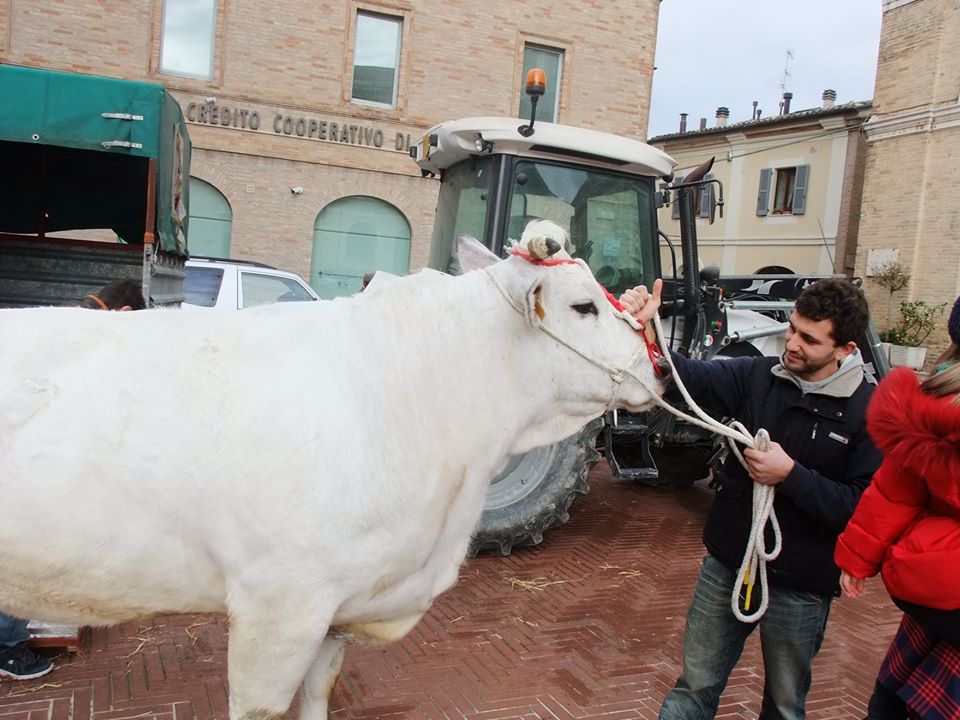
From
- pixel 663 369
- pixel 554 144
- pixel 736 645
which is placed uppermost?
pixel 554 144

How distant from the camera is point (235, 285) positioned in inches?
349

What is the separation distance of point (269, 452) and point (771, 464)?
1597mm

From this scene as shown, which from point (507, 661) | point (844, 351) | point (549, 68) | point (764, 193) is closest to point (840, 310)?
point (844, 351)

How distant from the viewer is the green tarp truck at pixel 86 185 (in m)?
4.96

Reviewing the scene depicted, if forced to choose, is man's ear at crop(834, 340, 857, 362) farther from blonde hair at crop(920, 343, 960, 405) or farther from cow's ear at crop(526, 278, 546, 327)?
A: cow's ear at crop(526, 278, 546, 327)

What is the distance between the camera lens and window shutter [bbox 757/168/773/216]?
1025 inches

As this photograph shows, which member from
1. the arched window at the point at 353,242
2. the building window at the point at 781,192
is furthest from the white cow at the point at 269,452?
the building window at the point at 781,192

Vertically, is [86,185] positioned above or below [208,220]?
below

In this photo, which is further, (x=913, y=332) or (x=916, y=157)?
(x=916, y=157)

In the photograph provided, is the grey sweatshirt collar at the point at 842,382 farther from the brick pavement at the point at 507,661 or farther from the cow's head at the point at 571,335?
the brick pavement at the point at 507,661

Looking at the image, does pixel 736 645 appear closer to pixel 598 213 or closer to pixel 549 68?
pixel 598 213

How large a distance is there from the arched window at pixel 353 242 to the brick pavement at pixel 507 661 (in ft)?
37.8

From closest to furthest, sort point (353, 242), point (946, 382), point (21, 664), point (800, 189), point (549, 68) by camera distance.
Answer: point (946, 382), point (21, 664), point (353, 242), point (549, 68), point (800, 189)

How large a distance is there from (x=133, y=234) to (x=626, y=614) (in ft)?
19.7
